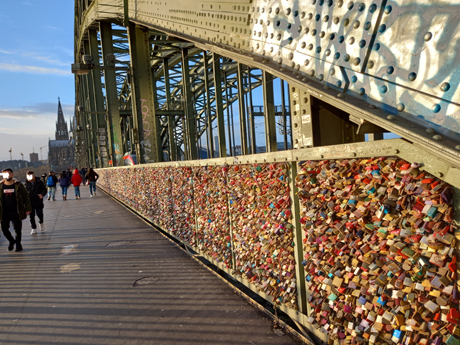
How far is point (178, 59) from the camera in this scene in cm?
2375

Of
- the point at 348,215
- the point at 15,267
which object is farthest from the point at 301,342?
the point at 15,267

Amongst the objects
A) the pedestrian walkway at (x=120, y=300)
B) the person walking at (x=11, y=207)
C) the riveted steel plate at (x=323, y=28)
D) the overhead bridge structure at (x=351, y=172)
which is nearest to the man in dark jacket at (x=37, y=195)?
the person walking at (x=11, y=207)

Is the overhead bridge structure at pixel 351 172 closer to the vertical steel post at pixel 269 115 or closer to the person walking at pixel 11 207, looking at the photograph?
the person walking at pixel 11 207

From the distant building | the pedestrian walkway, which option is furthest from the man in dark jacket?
the distant building

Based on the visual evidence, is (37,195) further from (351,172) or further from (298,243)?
(351,172)

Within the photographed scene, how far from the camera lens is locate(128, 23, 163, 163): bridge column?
1404cm

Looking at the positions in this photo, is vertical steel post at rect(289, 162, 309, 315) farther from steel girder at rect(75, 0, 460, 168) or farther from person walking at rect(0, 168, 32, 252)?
person walking at rect(0, 168, 32, 252)

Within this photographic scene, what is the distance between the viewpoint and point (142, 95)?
14.2 metres

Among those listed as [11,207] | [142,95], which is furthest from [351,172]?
[142,95]

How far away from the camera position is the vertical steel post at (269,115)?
560 inches

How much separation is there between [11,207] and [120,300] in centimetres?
480

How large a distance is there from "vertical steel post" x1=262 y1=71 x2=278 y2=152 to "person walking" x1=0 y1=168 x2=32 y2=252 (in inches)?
342

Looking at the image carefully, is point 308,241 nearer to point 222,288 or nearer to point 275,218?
point 275,218

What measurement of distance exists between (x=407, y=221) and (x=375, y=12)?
1213mm
